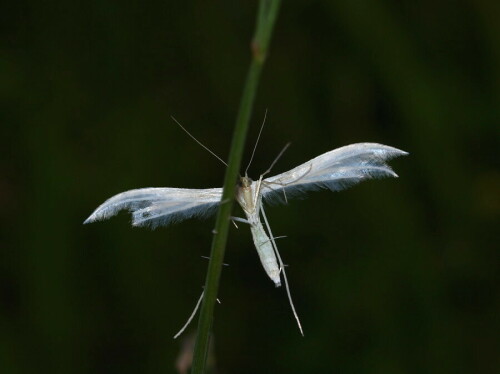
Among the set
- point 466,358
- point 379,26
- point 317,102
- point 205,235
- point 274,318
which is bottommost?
point 466,358

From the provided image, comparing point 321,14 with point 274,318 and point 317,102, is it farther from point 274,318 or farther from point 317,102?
point 274,318

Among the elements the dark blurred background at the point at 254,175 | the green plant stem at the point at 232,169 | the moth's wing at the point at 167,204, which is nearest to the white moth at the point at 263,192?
the moth's wing at the point at 167,204

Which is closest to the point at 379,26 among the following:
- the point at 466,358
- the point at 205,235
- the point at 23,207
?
the point at 205,235

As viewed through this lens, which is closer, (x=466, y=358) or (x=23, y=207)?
(x=466, y=358)

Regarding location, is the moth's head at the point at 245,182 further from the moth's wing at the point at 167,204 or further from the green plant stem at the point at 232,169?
the green plant stem at the point at 232,169

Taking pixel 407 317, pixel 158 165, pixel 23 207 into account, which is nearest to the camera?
pixel 407 317

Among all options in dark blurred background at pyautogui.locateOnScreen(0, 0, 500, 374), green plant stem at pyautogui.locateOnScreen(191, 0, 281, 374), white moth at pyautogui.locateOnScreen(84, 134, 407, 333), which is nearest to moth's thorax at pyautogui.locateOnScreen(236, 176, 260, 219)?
white moth at pyautogui.locateOnScreen(84, 134, 407, 333)
